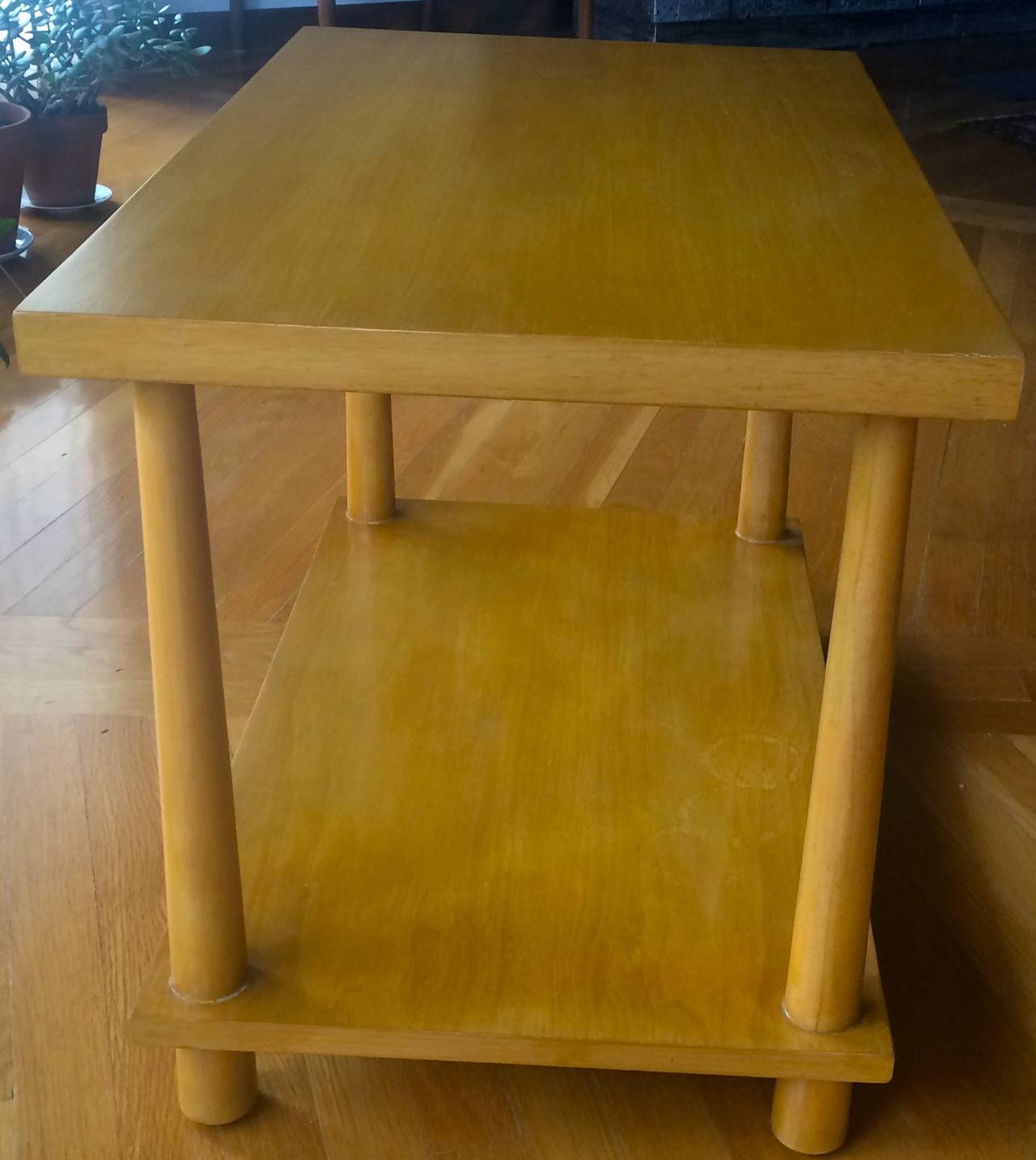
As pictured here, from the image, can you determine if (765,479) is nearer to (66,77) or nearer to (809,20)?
(66,77)

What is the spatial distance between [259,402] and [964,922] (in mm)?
1078

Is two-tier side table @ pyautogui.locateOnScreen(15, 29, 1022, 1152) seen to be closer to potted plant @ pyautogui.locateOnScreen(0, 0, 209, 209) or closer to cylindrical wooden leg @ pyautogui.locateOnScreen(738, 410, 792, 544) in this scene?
cylindrical wooden leg @ pyautogui.locateOnScreen(738, 410, 792, 544)

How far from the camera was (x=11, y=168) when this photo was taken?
2.10 meters

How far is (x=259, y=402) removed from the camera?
5.77ft

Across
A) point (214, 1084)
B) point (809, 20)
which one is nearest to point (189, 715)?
point (214, 1084)

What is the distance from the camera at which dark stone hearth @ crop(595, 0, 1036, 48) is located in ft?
11.4

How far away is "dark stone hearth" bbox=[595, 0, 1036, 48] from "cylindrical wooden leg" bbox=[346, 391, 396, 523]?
2.46 metres

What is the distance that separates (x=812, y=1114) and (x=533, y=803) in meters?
0.25

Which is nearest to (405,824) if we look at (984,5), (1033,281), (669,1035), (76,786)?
(669,1035)

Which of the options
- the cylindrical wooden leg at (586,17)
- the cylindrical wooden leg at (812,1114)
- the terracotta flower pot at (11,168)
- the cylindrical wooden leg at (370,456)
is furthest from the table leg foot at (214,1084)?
the cylindrical wooden leg at (586,17)

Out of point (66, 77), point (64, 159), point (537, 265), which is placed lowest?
point (64, 159)

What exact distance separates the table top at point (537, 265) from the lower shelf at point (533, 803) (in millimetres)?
350

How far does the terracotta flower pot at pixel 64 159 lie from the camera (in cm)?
226

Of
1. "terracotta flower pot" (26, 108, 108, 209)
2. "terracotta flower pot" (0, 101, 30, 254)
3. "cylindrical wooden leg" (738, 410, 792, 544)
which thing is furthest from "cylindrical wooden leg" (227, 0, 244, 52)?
"cylindrical wooden leg" (738, 410, 792, 544)
